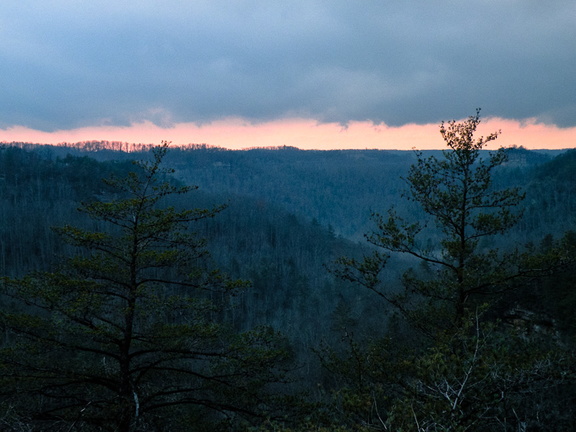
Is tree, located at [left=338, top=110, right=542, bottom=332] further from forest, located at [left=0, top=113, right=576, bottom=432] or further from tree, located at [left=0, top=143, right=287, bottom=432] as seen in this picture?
tree, located at [left=0, top=143, right=287, bottom=432]

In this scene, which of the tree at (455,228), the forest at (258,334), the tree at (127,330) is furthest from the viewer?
the tree at (455,228)

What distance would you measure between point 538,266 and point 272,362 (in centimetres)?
609

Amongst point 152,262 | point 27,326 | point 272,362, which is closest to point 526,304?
point 272,362

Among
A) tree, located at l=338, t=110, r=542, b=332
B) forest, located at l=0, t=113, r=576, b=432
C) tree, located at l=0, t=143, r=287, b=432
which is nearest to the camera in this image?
forest, located at l=0, t=113, r=576, b=432

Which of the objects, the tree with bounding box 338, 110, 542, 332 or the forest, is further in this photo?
the tree with bounding box 338, 110, 542, 332

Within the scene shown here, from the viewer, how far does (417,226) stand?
946cm

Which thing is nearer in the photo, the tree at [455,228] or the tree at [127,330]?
the tree at [127,330]

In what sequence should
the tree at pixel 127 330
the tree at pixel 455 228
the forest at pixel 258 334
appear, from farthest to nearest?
the tree at pixel 455 228 → the tree at pixel 127 330 → the forest at pixel 258 334

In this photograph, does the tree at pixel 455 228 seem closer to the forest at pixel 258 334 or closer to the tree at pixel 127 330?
the forest at pixel 258 334

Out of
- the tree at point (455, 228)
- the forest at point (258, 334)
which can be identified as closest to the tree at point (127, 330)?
the forest at point (258, 334)

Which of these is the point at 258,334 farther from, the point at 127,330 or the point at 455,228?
the point at 455,228

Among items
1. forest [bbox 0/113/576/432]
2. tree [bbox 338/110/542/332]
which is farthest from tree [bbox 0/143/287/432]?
tree [bbox 338/110/542/332]

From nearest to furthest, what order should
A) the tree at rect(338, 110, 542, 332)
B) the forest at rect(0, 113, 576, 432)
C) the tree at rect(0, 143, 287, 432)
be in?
the forest at rect(0, 113, 576, 432), the tree at rect(0, 143, 287, 432), the tree at rect(338, 110, 542, 332)

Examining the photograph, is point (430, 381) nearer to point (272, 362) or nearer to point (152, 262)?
point (272, 362)
